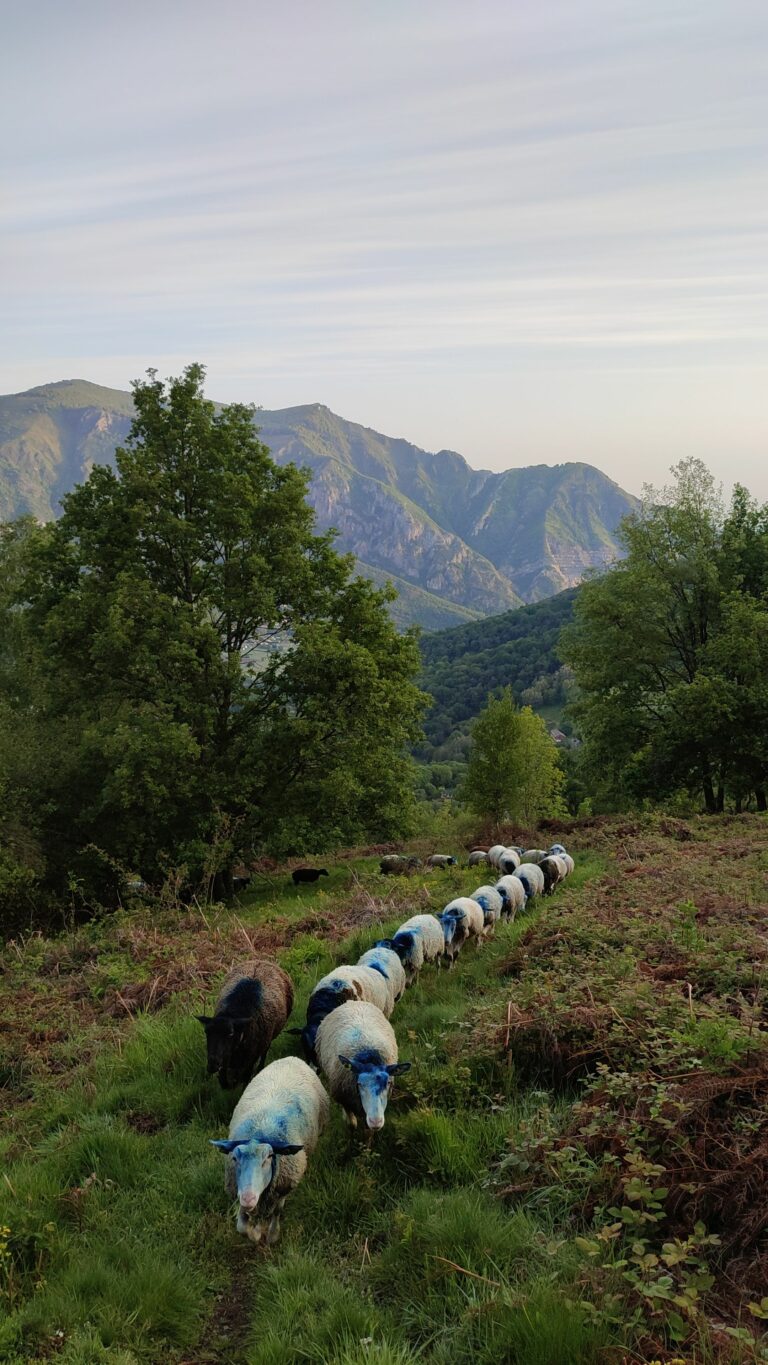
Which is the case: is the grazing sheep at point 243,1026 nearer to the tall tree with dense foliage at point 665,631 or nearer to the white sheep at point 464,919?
the white sheep at point 464,919

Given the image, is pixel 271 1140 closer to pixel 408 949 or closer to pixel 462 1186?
pixel 462 1186

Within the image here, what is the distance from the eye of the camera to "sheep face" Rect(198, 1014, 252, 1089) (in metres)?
7.86

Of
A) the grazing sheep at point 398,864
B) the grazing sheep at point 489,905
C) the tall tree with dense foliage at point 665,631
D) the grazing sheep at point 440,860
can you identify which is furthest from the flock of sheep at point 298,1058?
the tall tree with dense foliage at point 665,631

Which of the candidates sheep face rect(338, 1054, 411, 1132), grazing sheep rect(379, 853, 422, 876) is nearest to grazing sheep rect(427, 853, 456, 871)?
grazing sheep rect(379, 853, 422, 876)

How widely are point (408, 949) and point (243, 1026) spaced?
3.48 metres

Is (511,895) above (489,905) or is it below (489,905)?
below

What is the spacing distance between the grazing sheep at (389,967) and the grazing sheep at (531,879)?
6.38 m

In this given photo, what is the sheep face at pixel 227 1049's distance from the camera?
25.8ft

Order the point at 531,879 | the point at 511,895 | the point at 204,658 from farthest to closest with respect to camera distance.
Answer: the point at 204,658 < the point at 531,879 < the point at 511,895

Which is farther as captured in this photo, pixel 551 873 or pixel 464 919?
pixel 551 873

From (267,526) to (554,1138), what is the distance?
1962 cm

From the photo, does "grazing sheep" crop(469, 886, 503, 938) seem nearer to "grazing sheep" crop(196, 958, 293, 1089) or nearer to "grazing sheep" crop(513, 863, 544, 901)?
"grazing sheep" crop(513, 863, 544, 901)

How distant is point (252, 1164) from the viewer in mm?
5641

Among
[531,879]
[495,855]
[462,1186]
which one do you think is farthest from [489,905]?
[462,1186]
